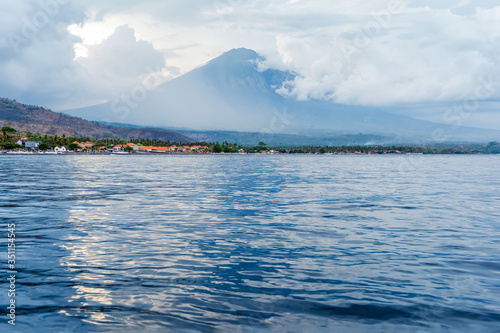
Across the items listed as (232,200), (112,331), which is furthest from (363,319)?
(232,200)

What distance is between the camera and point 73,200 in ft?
125

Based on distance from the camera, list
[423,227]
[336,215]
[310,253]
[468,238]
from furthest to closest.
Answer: [336,215], [423,227], [468,238], [310,253]

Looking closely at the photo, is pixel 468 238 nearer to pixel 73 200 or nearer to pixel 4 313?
pixel 4 313

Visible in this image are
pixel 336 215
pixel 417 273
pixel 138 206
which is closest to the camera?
pixel 417 273

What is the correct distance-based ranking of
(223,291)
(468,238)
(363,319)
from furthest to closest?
(468,238) < (223,291) < (363,319)

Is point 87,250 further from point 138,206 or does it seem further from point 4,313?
point 138,206

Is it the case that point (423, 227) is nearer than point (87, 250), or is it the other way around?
point (87, 250)

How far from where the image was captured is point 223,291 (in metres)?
13.5

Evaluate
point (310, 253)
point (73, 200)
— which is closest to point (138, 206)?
point (73, 200)

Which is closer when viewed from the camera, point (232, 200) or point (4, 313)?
point (4, 313)

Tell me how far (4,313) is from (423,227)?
70.1ft

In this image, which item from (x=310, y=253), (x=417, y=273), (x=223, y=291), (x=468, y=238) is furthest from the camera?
(x=468, y=238)

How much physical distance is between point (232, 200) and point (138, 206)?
8740 millimetres

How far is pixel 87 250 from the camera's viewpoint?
18891 mm
